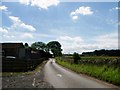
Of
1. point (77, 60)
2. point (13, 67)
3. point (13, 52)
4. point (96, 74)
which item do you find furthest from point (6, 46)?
point (96, 74)

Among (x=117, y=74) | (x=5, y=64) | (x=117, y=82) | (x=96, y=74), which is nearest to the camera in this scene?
(x=117, y=82)

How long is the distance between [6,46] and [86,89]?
66.1m

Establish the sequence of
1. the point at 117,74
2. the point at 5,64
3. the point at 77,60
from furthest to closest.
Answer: the point at 77,60 < the point at 5,64 < the point at 117,74

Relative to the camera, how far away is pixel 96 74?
25297mm

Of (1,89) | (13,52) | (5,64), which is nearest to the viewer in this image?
(1,89)

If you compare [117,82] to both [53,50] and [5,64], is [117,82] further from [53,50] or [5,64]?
[53,50]

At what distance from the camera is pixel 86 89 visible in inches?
598

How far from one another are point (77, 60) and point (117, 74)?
38005 millimetres

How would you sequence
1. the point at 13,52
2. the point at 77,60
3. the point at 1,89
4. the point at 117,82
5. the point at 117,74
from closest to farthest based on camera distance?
the point at 1,89 → the point at 117,82 → the point at 117,74 → the point at 77,60 → the point at 13,52

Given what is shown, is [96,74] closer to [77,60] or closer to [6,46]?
[77,60]

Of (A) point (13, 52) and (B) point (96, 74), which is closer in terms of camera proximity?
(B) point (96, 74)

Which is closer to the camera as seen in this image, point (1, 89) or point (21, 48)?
point (1, 89)

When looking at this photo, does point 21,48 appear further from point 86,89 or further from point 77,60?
point 86,89

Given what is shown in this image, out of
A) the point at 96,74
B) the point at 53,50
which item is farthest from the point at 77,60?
the point at 53,50
